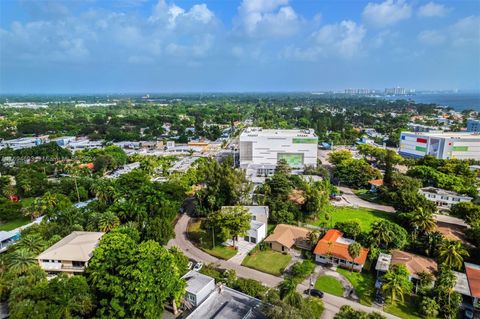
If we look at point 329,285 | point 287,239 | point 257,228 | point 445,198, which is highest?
point 257,228

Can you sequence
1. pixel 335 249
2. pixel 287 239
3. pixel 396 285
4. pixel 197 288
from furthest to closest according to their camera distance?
pixel 287 239 → pixel 335 249 → pixel 197 288 → pixel 396 285

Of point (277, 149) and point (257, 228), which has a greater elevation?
point (277, 149)

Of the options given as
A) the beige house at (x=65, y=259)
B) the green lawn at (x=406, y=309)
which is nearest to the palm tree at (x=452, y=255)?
the green lawn at (x=406, y=309)

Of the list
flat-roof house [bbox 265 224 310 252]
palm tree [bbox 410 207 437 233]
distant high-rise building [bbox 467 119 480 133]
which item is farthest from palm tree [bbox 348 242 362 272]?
distant high-rise building [bbox 467 119 480 133]

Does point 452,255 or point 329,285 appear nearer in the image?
point 329,285

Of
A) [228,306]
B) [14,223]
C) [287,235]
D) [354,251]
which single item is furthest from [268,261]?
[14,223]

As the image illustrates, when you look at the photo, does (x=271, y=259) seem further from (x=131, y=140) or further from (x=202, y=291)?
(x=131, y=140)

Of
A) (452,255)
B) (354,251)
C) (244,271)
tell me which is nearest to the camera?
(452,255)

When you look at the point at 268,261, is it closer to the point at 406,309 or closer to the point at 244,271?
the point at 244,271
